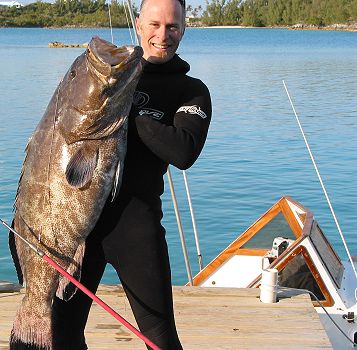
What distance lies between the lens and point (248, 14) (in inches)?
5556

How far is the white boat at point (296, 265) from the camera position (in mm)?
6102

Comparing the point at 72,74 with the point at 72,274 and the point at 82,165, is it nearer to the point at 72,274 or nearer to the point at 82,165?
the point at 82,165

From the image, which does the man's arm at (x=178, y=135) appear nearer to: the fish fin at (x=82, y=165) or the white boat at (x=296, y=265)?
the fish fin at (x=82, y=165)

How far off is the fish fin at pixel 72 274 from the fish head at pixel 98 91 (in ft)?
1.45

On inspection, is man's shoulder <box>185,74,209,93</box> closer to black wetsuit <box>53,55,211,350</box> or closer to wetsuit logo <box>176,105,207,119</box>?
black wetsuit <box>53,55,211,350</box>

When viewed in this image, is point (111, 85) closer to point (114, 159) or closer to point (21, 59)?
point (114, 159)

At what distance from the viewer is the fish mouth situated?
2785mm

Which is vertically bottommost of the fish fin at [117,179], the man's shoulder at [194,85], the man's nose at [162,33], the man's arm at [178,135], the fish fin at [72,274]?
the fish fin at [72,274]

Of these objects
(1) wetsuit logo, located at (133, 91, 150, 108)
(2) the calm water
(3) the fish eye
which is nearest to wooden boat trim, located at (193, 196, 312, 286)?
(1) wetsuit logo, located at (133, 91, 150, 108)

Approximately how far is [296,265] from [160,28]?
3.54m

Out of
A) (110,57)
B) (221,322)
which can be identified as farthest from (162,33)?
(221,322)

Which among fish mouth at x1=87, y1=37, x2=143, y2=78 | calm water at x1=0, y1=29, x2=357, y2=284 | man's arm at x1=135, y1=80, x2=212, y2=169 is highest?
fish mouth at x1=87, y1=37, x2=143, y2=78

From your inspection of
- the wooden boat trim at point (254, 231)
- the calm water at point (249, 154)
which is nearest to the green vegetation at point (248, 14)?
the calm water at point (249, 154)

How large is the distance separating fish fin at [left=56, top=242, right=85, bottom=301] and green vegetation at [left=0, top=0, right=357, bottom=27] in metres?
111
